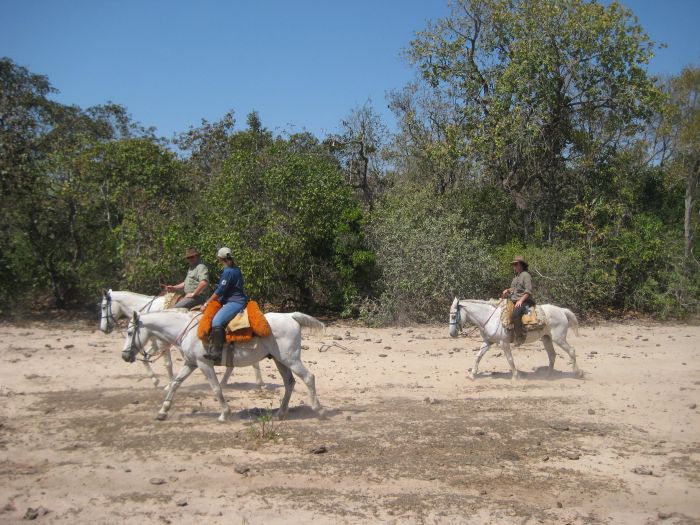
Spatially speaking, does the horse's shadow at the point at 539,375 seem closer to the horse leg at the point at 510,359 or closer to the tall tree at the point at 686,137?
the horse leg at the point at 510,359

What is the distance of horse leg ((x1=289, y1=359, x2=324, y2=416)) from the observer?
9.35 metres

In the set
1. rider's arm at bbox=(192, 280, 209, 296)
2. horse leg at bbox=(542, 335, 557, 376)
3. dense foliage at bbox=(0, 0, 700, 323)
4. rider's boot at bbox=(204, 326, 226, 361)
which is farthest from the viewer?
dense foliage at bbox=(0, 0, 700, 323)

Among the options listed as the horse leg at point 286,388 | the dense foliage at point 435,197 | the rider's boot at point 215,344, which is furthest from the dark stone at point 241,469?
the dense foliage at point 435,197

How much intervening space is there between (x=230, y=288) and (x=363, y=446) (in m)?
2.98

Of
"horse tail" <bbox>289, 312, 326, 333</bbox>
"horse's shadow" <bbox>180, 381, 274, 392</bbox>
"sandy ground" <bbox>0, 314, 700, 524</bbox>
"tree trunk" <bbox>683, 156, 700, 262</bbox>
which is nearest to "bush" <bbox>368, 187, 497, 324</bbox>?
"sandy ground" <bbox>0, 314, 700, 524</bbox>

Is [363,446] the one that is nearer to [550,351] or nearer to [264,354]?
[264,354]

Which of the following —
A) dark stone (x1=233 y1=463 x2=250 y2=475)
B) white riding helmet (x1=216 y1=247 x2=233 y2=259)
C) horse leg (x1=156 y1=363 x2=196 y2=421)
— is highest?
white riding helmet (x1=216 y1=247 x2=233 y2=259)

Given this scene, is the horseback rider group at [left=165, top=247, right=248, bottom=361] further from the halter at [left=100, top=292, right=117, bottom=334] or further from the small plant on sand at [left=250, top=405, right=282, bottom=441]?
the halter at [left=100, top=292, right=117, bottom=334]

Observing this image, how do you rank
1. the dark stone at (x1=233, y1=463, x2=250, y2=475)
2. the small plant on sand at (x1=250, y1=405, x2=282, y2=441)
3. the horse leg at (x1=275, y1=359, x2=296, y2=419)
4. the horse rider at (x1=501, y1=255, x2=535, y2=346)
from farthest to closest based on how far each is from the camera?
the horse rider at (x1=501, y1=255, x2=535, y2=346) < the horse leg at (x1=275, y1=359, x2=296, y2=419) < the small plant on sand at (x1=250, y1=405, x2=282, y2=441) < the dark stone at (x1=233, y1=463, x2=250, y2=475)

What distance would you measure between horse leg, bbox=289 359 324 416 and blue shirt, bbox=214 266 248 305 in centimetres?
118

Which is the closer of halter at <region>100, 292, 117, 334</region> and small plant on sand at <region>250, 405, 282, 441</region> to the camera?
small plant on sand at <region>250, 405, 282, 441</region>

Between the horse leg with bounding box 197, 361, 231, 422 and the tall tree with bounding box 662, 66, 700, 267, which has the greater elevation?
the tall tree with bounding box 662, 66, 700, 267

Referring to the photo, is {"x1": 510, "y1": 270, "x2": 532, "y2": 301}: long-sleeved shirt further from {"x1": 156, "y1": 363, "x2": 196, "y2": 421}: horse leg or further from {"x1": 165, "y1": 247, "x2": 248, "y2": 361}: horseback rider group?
{"x1": 156, "y1": 363, "x2": 196, "y2": 421}: horse leg

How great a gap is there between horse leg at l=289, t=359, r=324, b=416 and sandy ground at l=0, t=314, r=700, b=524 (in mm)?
160
